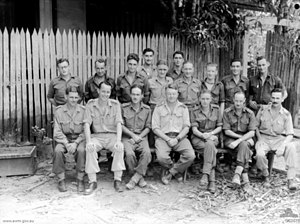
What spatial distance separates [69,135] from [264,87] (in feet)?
10.5

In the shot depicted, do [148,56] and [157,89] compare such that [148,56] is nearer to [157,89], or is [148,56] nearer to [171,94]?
[157,89]

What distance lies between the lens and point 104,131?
220 inches

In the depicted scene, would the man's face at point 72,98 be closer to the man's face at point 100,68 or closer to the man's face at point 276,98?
the man's face at point 100,68

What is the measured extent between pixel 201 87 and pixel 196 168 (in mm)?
1313

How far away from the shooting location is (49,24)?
8703 mm

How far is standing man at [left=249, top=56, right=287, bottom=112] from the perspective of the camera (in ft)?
20.1

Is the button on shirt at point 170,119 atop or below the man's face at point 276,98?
below

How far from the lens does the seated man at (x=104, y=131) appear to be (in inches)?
205

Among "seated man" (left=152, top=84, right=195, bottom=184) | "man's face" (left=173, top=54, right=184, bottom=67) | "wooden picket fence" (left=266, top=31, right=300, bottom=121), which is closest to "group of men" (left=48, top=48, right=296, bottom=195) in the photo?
"seated man" (left=152, top=84, right=195, bottom=184)

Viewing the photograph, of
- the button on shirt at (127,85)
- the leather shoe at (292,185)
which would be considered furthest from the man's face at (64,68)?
the leather shoe at (292,185)

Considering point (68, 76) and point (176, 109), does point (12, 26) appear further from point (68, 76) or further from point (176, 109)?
point (176, 109)

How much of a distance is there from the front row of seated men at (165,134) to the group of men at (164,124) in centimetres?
1

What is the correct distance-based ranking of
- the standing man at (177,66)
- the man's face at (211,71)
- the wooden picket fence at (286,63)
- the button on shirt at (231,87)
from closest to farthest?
the man's face at (211,71) → the button on shirt at (231,87) → the standing man at (177,66) → the wooden picket fence at (286,63)

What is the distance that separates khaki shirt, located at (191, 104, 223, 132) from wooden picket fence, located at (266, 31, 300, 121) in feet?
12.6
